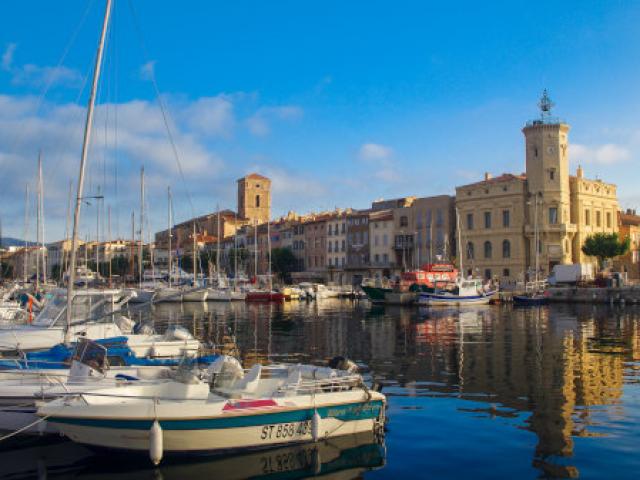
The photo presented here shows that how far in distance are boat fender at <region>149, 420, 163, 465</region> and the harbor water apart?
0.37 meters

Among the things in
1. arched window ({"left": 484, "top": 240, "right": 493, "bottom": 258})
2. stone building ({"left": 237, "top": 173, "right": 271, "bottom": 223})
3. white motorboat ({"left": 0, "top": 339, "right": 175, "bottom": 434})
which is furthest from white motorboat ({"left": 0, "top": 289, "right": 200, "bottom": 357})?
stone building ({"left": 237, "top": 173, "right": 271, "bottom": 223})

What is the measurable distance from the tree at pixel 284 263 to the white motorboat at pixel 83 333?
80.7 meters

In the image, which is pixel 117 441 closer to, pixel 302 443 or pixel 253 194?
pixel 302 443

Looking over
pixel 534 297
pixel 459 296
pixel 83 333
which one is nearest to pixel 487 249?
pixel 534 297

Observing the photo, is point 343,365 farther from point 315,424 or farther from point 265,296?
point 265,296

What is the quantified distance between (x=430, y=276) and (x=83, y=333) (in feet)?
167

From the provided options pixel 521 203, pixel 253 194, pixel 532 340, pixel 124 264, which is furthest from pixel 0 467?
pixel 253 194

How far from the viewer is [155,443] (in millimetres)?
11008

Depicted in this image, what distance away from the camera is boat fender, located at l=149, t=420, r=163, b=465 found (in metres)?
11.0

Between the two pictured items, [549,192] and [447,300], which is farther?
[549,192]

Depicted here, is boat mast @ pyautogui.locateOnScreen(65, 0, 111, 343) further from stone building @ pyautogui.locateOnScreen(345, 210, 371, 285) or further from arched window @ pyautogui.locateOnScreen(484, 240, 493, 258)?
stone building @ pyautogui.locateOnScreen(345, 210, 371, 285)

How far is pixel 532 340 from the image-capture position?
1209 inches

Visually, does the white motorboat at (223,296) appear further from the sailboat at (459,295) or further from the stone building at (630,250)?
the stone building at (630,250)

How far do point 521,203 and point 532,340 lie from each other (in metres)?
51.0
